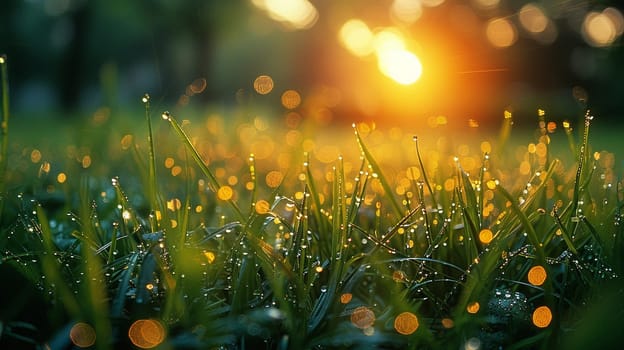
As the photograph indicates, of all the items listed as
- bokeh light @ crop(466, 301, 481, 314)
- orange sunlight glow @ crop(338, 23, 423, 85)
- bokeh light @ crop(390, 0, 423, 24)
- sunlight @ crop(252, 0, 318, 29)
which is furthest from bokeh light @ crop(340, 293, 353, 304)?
sunlight @ crop(252, 0, 318, 29)

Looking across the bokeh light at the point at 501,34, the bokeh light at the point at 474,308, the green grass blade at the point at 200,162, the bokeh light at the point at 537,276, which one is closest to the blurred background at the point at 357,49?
the bokeh light at the point at 501,34

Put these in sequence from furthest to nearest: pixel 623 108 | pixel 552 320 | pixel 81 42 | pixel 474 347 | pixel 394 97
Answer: pixel 81 42 < pixel 623 108 < pixel 394 97 < pixel 552 320 < pixel 474 347

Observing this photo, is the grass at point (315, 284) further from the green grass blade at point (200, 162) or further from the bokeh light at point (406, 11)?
the bokeh light at point (406, 11)

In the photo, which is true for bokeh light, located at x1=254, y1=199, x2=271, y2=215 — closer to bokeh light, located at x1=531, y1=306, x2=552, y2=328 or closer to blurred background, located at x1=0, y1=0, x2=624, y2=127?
bokeh light, located at x1=531, y1=306, x2=552, y2=328

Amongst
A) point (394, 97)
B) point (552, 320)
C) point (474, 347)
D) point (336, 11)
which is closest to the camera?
point (474, 347)

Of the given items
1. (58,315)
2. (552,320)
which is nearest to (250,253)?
(58,315)

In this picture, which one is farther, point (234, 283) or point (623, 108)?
point (623, 108)

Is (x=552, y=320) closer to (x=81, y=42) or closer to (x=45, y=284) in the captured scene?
(x=45, y=284)

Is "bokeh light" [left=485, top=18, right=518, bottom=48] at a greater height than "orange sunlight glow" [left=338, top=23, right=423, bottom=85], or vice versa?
"bokeh light" [left=485, top=18, right=518, bottom=48]
